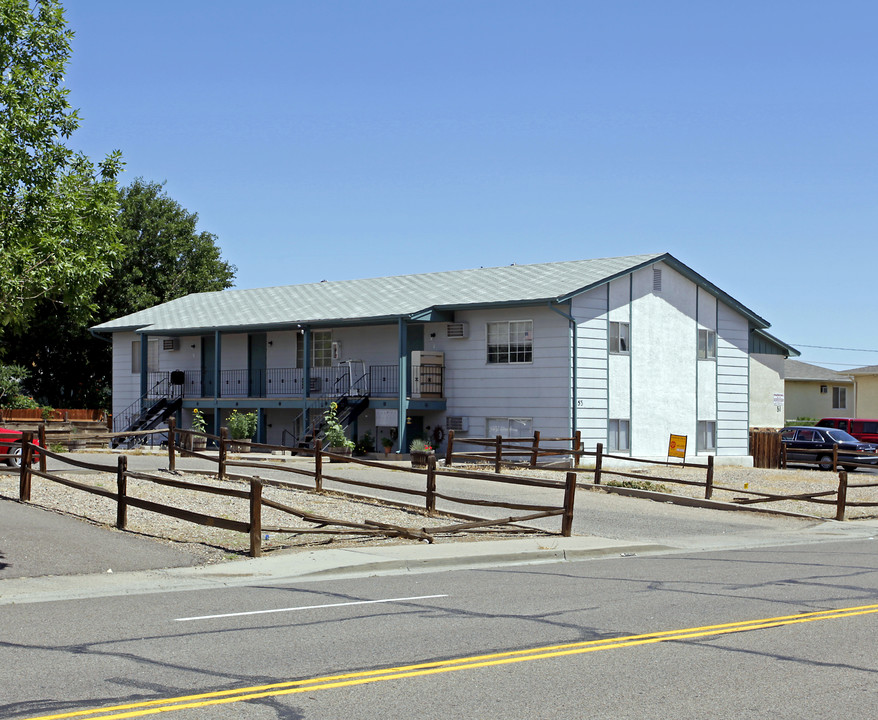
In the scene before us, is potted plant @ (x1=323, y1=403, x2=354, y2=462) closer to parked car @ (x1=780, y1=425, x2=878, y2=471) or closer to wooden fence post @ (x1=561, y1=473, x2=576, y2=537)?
parked car @ (x1=780, y1=425, x2=878, y2=471)

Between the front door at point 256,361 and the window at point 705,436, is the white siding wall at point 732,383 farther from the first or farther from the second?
the front door at point 256,361

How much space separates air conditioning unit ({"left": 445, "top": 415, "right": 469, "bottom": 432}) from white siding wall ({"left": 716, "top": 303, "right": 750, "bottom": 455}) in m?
9.97

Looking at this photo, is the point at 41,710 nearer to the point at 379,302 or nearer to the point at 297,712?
the point at 297,712

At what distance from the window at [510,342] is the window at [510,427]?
1.98 meters

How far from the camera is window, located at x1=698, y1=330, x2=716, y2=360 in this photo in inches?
1567

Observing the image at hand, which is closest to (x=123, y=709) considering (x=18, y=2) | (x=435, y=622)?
(x=435, y=622)

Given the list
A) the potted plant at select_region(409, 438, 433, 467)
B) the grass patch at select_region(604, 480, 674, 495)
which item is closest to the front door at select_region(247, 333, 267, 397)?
the potted plant at select_region(409, 438, 433, 467)

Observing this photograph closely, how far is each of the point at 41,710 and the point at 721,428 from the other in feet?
→ 118

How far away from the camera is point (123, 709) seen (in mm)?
6797

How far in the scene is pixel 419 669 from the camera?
8008mm

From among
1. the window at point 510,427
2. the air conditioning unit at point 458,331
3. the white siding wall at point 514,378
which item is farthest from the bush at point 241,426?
the window at point 510,427

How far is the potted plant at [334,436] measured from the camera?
113ft

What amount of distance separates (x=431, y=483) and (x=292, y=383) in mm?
23073

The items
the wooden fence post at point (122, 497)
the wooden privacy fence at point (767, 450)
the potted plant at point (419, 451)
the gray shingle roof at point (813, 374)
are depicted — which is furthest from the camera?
the gray shingle roof at point (813, 374)
